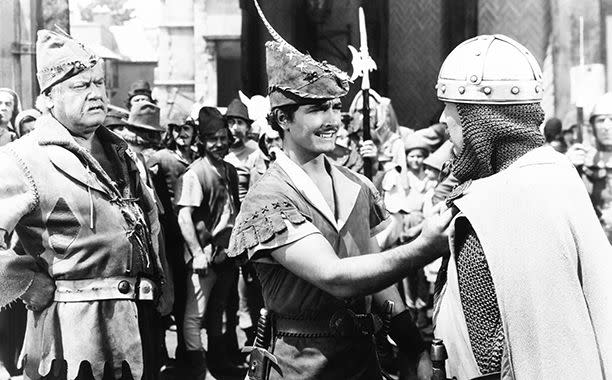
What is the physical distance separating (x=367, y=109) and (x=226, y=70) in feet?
44.6

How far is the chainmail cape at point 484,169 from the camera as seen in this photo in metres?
2.90

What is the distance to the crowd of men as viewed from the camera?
2797mm

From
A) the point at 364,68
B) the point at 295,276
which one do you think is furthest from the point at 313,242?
the point at 364,68

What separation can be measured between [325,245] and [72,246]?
4.85 ft

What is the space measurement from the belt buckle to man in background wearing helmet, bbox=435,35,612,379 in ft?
2.39

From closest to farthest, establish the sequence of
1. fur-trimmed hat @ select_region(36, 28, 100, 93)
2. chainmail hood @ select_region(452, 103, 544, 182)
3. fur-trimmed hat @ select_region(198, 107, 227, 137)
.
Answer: chainmail hood @ select_region(452, 103, 544, 182), fur-trimmed hat @ select_region(36, 28, 100, 93), fur-trimmed hat @ select_region(198, 107, 227, 137)

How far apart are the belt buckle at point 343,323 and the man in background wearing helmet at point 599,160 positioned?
4729 millimetres

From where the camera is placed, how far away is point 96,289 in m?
4.76

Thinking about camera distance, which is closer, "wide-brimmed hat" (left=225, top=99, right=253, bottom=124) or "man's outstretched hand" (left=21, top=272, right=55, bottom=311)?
"man's outstretched hand" (left=21, top=272, right=55, bottom=311)

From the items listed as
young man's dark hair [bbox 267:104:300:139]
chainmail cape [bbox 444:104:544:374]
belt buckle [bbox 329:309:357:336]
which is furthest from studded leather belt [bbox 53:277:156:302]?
chainmail cape [bbox 444:104:544:374]

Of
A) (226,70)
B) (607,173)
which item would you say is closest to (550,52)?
(607,173)

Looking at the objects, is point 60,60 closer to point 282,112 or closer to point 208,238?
point 282,112

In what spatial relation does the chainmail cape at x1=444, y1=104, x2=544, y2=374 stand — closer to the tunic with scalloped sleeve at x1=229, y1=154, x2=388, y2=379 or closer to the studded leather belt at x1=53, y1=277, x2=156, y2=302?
the tunic with scalloped sleeve at x1=229, y1=154, x2=388, y2=379

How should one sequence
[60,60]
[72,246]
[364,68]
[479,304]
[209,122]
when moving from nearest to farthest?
[479,304] < [72,246] < [60,60] < [364,68] < [209,122]
